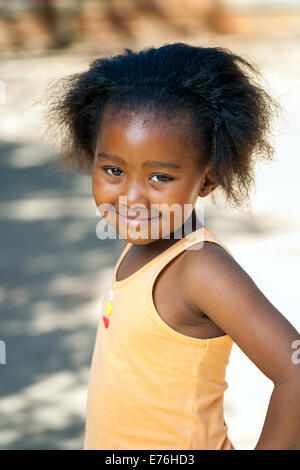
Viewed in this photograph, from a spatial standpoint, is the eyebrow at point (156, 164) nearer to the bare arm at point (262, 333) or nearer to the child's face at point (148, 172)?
the child's face at point (148, 172)

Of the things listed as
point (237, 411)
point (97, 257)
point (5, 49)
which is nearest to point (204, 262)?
point (237, 411)

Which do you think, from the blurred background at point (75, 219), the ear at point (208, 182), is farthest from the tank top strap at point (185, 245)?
the blurred background at point (75, 219)

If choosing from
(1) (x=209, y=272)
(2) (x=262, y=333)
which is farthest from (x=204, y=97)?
(2) (x=262, y=333)

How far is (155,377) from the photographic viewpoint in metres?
1.49

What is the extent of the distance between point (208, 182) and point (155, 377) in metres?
0.40

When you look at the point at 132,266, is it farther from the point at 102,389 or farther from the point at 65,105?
the point at 65,105

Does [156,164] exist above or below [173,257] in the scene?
above

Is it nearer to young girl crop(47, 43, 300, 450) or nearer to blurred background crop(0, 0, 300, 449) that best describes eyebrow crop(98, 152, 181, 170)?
young girl crop(47, 43, 300, 450)

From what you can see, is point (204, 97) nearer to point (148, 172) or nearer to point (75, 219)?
point (148, 172)

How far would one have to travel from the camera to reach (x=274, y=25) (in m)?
7.63

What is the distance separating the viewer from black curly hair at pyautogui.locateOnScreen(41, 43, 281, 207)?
1507mm

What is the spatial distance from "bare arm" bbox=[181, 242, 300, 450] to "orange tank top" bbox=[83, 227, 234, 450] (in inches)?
4.0

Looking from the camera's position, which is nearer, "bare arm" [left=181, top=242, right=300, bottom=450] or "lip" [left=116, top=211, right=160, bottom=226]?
"bare arm" [left=181, top=242, right=300, bottom=450]

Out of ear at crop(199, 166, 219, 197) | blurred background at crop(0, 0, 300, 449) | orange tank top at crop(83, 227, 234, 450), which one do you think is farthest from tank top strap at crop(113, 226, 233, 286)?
blurred background at crop(0, 0, 300, 449)
